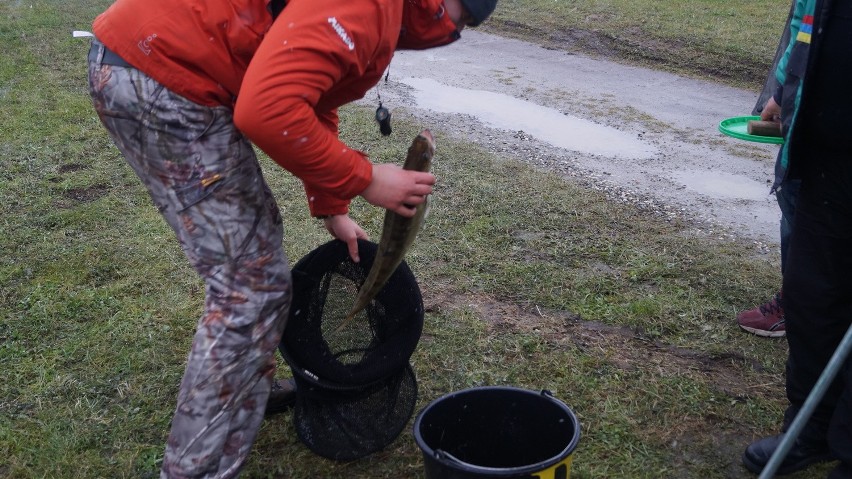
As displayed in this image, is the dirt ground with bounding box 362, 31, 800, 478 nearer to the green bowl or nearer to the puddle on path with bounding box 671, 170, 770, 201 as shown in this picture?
the puddle on path with bounding box 671, 170, 770, 201

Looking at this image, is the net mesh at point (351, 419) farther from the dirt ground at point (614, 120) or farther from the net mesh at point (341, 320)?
the dirt ground at point (614, 120)

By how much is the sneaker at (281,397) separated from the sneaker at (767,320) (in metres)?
2.09

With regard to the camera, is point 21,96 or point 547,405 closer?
point 547,405

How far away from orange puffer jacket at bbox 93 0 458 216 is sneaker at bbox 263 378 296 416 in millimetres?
1345

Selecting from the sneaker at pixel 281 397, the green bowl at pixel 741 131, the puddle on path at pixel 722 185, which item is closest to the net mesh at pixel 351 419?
the sneaker at pixel 281 397

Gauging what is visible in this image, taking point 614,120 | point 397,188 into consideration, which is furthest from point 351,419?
point 614,120

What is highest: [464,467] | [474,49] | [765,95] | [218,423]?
[765,95]

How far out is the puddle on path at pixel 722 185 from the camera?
5.45 metres

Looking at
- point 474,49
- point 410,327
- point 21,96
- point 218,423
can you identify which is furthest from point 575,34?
point 218,423

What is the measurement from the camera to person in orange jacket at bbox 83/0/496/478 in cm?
193

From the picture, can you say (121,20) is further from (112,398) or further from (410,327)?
(112,398)

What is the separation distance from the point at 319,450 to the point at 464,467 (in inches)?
36.6

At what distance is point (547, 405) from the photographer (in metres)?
2.65

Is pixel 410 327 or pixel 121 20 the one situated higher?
pixel 121 20
